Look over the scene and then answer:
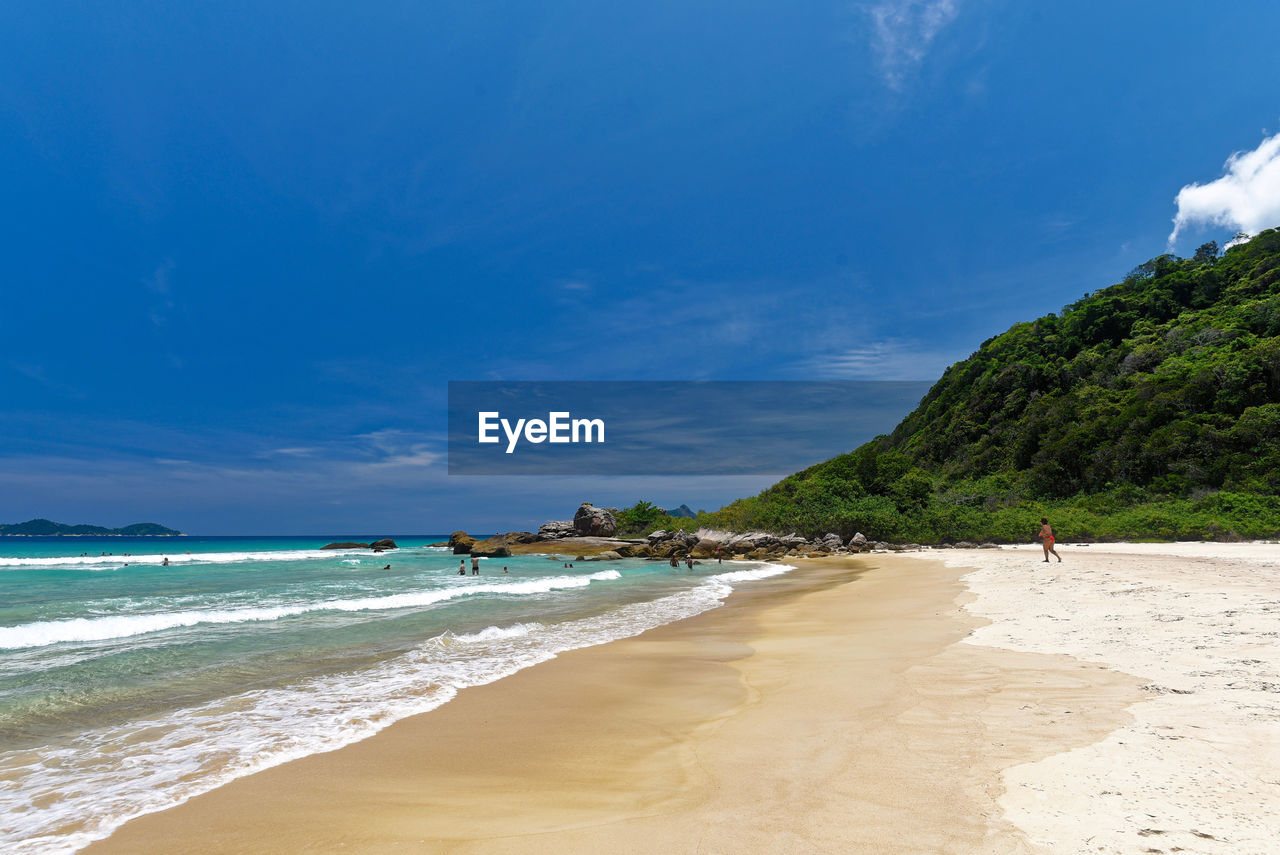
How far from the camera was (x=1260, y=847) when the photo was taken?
2.77 m

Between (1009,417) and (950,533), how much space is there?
28.3 meters

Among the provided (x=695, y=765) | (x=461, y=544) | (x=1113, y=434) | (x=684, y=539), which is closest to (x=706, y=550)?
(x=684, y=539)

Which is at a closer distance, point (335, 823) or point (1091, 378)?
point (335, 823)

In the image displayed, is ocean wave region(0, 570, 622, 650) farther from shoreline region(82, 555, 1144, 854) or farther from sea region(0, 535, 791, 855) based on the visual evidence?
shoreline region(82, 555, 1144, 854)

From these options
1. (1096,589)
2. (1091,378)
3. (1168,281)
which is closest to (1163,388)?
(1091,378)

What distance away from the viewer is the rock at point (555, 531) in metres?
73.1

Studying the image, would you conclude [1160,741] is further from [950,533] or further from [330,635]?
[950,533]

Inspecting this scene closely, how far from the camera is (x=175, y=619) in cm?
1581

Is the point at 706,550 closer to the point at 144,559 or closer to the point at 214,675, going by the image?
the point at 214,675

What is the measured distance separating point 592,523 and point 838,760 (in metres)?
72.8

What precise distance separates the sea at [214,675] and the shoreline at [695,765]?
0.65 meters

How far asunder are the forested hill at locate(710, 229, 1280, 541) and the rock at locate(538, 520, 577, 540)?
792 inches

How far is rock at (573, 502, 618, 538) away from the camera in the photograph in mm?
76188

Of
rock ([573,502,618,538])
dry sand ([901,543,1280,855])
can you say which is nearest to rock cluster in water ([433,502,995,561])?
rock ([573,502,618,538])
